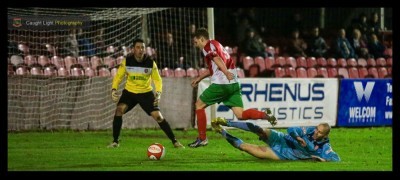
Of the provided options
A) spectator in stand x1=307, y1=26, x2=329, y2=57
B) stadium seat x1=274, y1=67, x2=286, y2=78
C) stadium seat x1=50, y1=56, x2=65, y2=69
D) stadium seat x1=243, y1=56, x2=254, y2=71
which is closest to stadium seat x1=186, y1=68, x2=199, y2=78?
stadium seat x1=243, y1=56, x2=254, y2=71

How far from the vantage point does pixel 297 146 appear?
445 inches

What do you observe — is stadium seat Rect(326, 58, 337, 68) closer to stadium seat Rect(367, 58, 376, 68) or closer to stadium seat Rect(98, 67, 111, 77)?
stadium seat Rect(367, 58, 376, 68)

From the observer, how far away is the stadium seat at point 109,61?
57.8 ft

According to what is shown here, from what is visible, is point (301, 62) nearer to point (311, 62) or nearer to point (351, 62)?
point (311, 62)

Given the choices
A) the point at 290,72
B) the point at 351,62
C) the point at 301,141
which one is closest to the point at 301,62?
the point at 290,72

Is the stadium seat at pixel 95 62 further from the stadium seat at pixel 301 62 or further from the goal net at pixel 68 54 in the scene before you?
the stadium seat at pixel 301 62

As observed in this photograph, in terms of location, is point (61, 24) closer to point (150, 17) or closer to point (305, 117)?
point (150, 17)

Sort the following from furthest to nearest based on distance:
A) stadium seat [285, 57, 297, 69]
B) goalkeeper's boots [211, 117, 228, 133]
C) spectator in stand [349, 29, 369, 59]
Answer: spectator in stand [349, 29, 369, 59] → stadium seat [285, 57, 297, 69] → goalkeeper's boots [211, 117, 228, 133]

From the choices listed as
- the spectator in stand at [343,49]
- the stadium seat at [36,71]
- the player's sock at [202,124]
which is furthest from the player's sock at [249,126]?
the spectator in stand at [343,49]

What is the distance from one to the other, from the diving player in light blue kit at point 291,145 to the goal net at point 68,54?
5.80m

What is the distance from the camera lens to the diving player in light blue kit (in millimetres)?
11133

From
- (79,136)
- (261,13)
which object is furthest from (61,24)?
(261,13)

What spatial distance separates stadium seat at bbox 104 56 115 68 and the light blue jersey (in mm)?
6975

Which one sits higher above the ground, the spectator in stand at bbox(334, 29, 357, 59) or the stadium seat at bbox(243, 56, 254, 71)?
the spectator in stand at bbox(334, 29, 357, 59)
